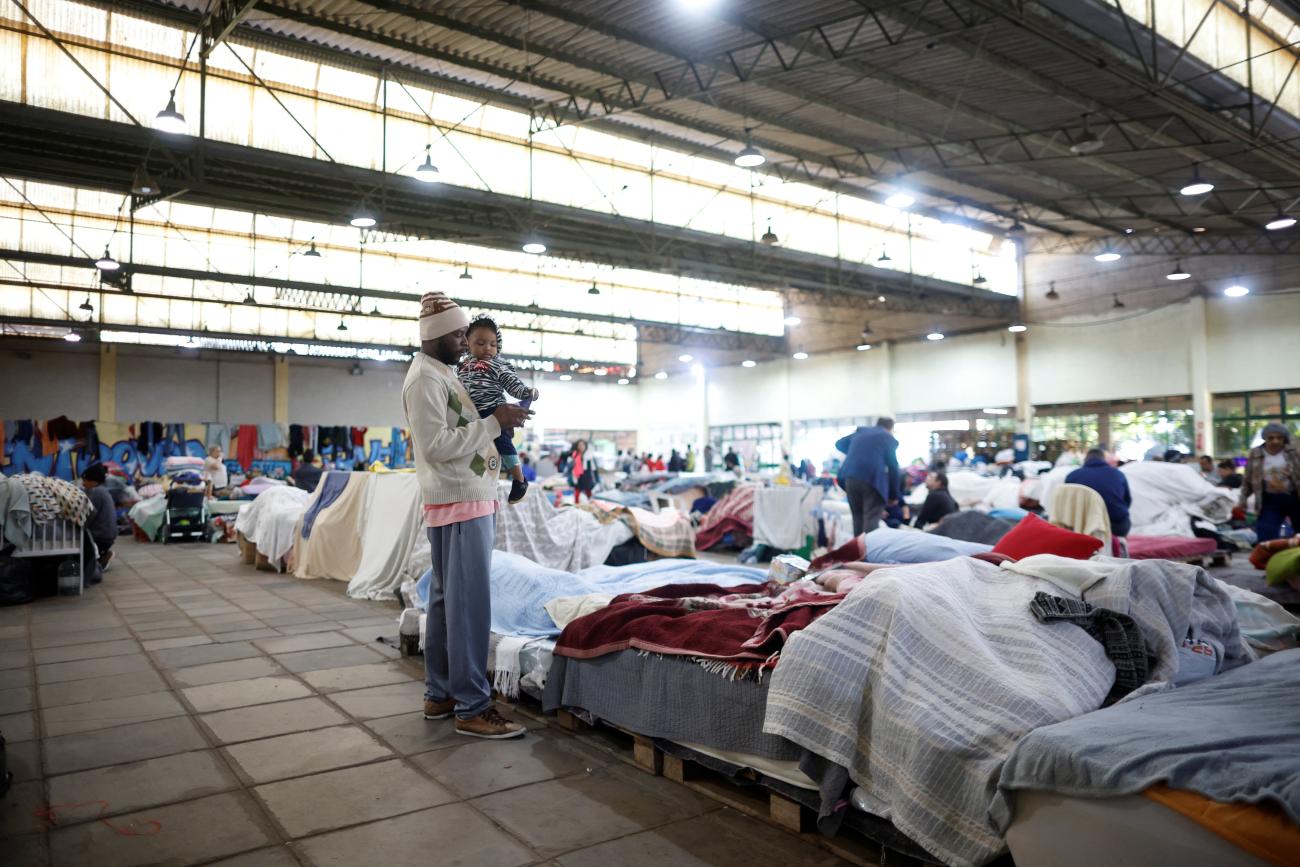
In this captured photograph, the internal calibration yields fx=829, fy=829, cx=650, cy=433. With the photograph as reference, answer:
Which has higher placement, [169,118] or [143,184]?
[143,184]

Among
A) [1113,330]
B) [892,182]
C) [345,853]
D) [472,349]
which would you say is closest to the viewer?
[345,853]

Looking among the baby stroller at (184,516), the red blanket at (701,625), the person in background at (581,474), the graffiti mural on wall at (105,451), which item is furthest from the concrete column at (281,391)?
the red blanket at (701,625)

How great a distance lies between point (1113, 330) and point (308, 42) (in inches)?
734

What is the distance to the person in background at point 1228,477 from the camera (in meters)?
12.0

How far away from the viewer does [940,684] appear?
2.31m

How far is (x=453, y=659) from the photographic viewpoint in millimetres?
3412

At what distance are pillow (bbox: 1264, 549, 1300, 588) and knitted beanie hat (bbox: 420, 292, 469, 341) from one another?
19.3 ft

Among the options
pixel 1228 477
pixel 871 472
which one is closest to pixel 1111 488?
pixel 871 472

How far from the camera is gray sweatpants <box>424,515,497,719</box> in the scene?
339cm

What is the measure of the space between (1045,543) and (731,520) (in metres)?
7.46

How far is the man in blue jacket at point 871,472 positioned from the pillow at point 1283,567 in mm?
2760

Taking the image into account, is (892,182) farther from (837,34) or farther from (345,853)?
(345,853)

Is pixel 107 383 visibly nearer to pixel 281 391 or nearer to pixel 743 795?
pixel 281 391

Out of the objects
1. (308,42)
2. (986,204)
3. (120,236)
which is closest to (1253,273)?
(986,204)
